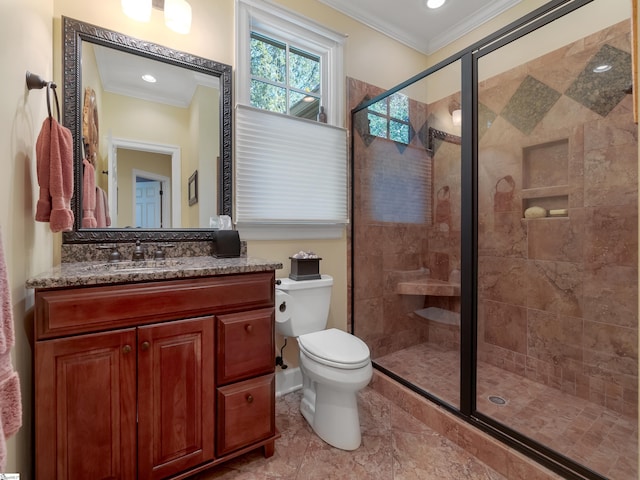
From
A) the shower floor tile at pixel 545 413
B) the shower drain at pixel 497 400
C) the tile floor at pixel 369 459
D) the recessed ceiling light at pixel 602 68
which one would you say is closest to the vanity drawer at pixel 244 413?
the tile floor at pixel 369 459

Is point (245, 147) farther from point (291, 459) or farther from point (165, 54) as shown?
point (291, 459)

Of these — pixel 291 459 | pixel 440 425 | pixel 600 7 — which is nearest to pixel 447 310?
pixel 440 425

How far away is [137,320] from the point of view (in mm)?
1102

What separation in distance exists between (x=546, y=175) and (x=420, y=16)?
1.54 meters

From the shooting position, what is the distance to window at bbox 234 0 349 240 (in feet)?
6.04

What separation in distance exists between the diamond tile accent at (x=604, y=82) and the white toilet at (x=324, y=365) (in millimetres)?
1917

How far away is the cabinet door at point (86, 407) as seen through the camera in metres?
0.98

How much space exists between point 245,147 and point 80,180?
2.82 feet

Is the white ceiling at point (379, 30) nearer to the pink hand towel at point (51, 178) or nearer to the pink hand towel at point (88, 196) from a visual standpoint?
the pink hand towel at point (88, 196)

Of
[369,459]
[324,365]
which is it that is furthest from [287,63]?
[369,459]

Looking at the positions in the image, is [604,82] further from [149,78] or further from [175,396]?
[175,396]

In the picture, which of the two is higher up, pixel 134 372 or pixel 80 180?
pixel 80 180

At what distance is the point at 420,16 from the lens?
232cm

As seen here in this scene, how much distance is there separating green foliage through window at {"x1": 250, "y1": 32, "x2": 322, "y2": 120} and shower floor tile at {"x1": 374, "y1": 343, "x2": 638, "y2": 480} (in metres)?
1.97
